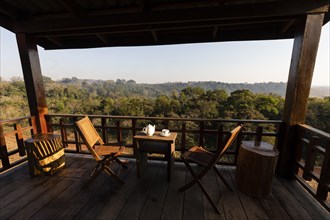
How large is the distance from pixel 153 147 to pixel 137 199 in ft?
2.35

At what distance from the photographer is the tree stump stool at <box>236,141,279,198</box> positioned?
180cm

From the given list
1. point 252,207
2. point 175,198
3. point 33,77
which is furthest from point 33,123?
point 252,207

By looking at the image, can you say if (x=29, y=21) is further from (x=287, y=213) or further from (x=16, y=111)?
(x=16, y=111)

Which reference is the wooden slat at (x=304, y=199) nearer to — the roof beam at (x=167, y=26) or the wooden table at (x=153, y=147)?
the wooden table at (x=153, y=147)

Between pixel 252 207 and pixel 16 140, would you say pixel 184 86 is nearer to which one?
pixel 16 140

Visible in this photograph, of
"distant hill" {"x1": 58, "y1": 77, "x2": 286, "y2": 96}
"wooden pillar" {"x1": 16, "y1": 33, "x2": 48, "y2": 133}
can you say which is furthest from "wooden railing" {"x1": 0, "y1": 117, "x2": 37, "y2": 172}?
"distant hill" {"x1": 58, "y1": 77, "x2": 286, "y2": 96}

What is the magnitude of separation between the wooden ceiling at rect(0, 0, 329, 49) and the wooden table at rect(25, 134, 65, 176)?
72.9 inches

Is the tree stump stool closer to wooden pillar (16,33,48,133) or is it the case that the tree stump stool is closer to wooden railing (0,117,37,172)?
wooden railing (0,117,37,172)

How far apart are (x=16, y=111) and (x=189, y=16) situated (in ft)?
72.8

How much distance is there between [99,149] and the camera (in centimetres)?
226

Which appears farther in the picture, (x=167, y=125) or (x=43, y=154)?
(x=167, y=125)

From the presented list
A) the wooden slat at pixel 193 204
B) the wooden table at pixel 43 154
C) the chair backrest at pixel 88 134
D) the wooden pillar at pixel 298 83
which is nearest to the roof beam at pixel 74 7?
the chair backrest at pixel 88 134

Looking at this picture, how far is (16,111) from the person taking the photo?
1627 centimetres

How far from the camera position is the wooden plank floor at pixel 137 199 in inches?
62.4
